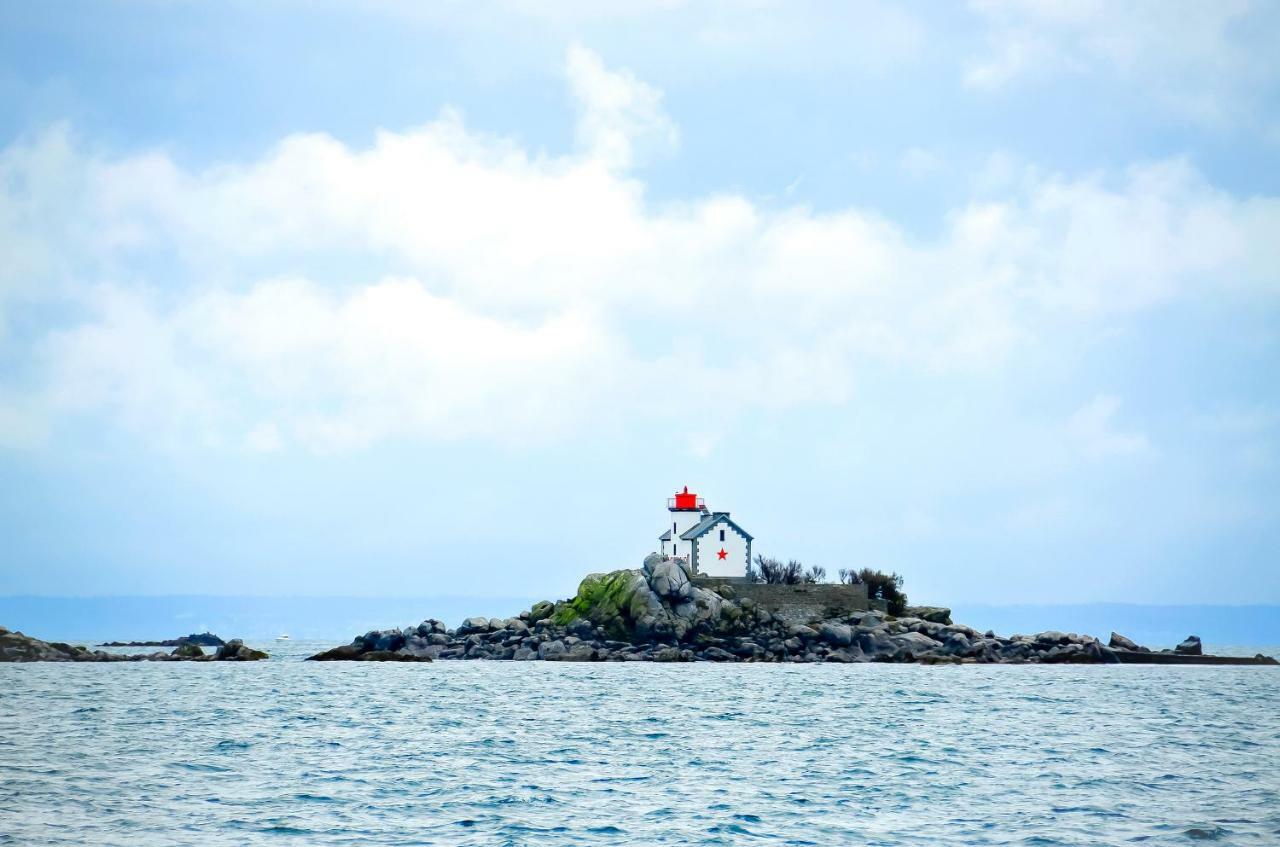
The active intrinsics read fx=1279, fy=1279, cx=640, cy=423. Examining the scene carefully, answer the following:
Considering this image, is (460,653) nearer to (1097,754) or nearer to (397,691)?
(397,691)

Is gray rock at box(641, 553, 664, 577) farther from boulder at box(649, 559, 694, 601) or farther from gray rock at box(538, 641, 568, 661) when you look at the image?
gray rock at box(538, 641, 568, 661)

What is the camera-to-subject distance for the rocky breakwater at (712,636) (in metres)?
66.1

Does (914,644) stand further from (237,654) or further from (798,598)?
(237,654)

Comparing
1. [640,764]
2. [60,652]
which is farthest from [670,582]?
[640,764]

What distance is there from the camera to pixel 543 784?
24.6 m

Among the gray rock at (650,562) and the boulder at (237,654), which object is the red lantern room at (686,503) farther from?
the boulder at (237,654)

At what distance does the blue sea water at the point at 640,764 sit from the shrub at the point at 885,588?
24.4 meters

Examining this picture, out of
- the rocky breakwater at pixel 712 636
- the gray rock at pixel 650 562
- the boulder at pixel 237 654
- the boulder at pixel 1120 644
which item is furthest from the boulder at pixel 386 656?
the boulder at pixel 1120 644

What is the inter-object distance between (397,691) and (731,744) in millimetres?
20148

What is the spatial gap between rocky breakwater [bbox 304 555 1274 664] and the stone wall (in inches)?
15.5

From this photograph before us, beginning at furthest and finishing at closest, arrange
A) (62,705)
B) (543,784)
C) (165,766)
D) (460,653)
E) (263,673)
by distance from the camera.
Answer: (460,653), (263,673), (62,705), (165,766), (543,784)

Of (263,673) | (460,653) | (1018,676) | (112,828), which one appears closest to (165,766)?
(112,828)

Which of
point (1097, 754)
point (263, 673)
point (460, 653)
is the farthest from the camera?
point (460, 653)

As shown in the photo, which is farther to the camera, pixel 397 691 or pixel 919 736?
pixel 397 691
